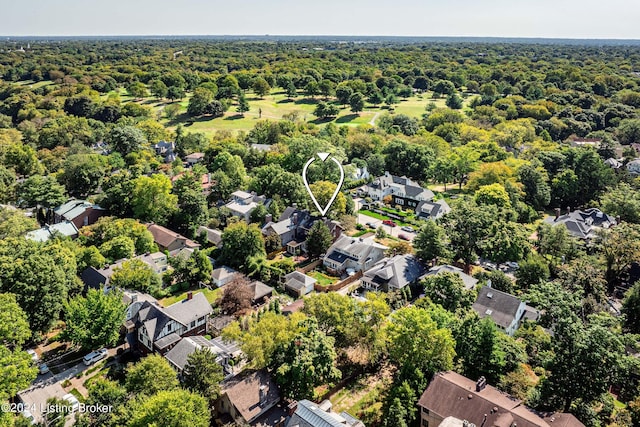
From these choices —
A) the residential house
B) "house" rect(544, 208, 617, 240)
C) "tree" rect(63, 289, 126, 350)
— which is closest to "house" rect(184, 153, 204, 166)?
the residential house

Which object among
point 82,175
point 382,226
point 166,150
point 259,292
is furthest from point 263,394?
point 166,150

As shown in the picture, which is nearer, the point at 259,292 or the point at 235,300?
the point at 235,300

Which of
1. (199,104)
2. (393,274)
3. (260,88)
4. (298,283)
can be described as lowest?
(298,283)

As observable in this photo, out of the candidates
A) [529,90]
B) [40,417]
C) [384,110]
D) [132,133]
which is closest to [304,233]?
[40,417]

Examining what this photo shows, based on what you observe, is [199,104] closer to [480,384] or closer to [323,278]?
[323,278]

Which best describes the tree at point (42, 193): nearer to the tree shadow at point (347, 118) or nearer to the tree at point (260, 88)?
the tree shadow at point (347, 118)

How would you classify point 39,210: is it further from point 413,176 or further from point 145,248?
point 413,176
